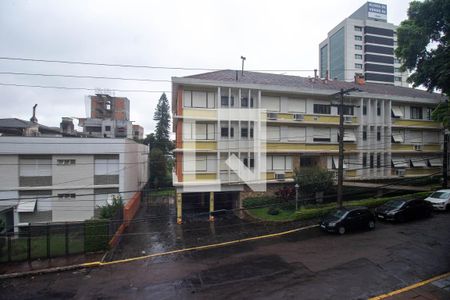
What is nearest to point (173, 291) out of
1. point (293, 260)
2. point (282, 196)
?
point (293, 260)

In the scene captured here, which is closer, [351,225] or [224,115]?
[351,225]

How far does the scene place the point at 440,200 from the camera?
21359 millimetres

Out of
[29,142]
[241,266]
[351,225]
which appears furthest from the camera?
[29,142]

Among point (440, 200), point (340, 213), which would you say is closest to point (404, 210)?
point (440, 200)

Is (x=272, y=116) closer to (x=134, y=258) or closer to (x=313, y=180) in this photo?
(x=313, y=180)

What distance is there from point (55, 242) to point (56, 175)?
8.08 metres

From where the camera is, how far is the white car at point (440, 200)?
69.3 ft

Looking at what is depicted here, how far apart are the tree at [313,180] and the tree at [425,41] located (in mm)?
9395

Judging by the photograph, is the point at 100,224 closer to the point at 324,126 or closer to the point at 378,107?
the point at 324,126

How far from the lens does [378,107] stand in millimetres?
28484

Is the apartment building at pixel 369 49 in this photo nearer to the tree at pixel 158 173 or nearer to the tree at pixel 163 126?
the tree at pixel 163 126

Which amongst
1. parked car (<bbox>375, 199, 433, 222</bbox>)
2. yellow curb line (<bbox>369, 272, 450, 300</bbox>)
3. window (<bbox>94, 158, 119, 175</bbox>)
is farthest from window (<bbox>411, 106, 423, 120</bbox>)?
window (<bbox>94, 158, 119, 175</bbox>)

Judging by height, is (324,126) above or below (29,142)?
above

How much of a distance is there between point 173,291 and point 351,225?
13.0m
